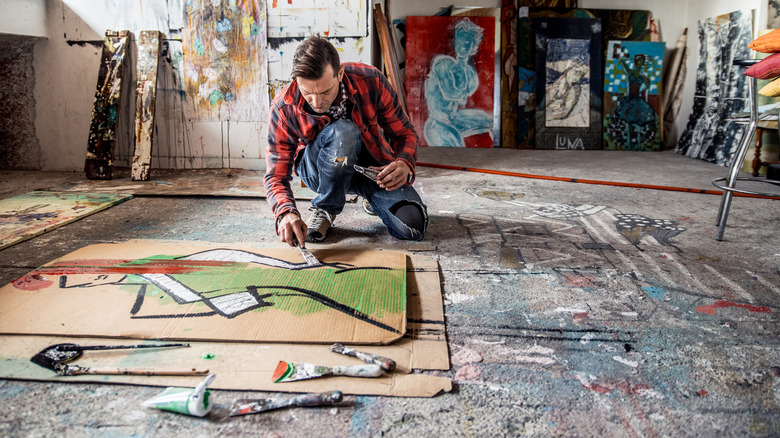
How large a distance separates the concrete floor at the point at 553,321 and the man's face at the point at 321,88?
0.61 m

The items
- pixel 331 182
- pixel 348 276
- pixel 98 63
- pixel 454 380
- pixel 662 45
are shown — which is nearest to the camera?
pixel 454 380

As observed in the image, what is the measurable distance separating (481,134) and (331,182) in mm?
3554

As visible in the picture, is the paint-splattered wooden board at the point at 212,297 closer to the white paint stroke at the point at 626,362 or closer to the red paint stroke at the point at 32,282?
the red paint stroke at the point at 32,282

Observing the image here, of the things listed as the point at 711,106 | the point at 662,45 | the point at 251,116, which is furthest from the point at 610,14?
the point at 251,116

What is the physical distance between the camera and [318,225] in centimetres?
218

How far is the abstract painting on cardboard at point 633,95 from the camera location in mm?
5223

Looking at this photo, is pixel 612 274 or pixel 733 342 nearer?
pixel 733 342

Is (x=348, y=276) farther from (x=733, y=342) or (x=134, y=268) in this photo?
(x=733, y=342)

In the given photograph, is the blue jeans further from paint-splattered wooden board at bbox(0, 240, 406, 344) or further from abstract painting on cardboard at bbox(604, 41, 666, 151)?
abstract painting on cardboard at bbox(604, 41, 666, 151)

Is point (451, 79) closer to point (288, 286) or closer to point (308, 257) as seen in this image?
point (308, 257)

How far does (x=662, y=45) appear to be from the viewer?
5.22 meters

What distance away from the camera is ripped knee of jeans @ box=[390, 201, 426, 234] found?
211cm

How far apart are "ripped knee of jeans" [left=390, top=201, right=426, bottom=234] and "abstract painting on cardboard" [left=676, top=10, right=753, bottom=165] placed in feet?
10.8

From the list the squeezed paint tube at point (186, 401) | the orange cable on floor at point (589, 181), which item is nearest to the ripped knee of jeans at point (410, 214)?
the squeezed paint tube at point (186, 401)
